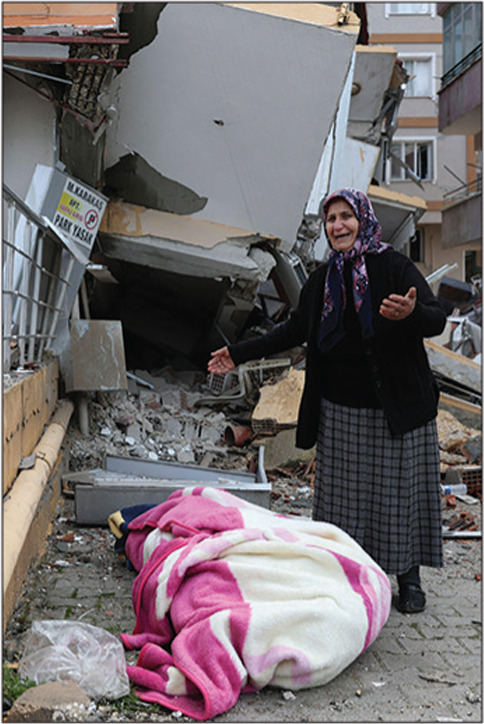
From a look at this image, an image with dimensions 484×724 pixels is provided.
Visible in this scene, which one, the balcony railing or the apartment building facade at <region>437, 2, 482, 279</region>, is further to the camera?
the apartment building facade at <region>437, 2, 482, 279</region>

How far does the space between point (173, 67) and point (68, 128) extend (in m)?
1.14

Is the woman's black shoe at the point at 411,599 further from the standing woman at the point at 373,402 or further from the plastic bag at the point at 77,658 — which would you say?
the plastic bag at the point at 77,658

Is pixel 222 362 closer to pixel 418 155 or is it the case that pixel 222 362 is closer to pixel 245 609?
pixel 245 609

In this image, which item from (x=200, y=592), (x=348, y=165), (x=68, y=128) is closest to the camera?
(x=200, y=592)

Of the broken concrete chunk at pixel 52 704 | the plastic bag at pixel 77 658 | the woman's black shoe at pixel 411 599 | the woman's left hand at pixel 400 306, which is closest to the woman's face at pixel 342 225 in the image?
the woman's left hand at pixel 400 306

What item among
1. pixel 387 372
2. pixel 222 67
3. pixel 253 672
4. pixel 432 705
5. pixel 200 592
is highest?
pixel 222 67

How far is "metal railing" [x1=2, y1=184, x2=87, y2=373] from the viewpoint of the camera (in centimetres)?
385

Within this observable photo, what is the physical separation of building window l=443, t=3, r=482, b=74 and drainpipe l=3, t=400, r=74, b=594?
771 inches

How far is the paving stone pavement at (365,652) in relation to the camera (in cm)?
258

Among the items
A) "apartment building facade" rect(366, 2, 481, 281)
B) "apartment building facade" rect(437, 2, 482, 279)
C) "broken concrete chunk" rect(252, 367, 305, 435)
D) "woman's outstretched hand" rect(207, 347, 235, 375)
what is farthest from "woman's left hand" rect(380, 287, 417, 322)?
"apartment building facade" rect(366, 2, 481, 281)

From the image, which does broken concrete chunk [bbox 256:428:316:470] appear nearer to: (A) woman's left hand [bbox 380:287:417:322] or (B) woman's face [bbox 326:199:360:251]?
(B) woman's face [bbox 326:199:360:251]

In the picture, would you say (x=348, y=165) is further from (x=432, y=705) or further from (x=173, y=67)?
(x=432, y=705)

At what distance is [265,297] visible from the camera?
39.3 feet

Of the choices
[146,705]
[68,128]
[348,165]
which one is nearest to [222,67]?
[68,128]
